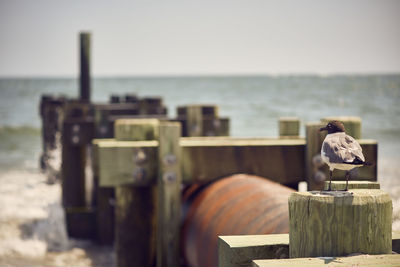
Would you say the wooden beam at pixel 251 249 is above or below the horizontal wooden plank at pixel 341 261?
below

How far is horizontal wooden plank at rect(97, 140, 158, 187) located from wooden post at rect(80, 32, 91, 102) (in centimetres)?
1454

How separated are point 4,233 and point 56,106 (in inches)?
164

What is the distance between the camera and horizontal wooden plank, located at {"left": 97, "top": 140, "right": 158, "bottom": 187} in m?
4.49

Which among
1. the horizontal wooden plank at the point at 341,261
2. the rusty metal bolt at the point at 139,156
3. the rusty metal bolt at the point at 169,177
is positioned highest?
the rusty metal bolt at the point at 139,156

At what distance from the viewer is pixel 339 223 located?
6.70 ft

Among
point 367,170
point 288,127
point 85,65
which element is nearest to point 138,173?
point 367,170

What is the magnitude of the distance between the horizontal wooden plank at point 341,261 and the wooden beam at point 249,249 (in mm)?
279

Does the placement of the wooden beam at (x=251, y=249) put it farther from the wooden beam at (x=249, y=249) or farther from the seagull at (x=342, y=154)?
the seagull at (x=342, y=154)

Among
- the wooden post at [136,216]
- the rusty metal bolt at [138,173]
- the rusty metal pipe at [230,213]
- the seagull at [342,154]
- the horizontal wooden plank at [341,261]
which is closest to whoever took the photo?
the horizontal wooden plank at [341,261]

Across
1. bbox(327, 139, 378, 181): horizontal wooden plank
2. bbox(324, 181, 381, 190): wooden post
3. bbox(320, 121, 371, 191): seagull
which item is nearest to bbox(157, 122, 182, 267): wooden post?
bbox(327, 139, 378, 181): horizontal wooden plank

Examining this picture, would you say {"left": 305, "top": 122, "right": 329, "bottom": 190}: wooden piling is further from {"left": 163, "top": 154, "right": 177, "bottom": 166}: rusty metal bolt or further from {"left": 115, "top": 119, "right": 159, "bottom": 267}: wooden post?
{"left": 115, "top": 119, "right": 159, "bottom": 267}: wooden post

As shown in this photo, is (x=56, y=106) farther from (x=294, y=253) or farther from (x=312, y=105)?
(x=312, y=105)

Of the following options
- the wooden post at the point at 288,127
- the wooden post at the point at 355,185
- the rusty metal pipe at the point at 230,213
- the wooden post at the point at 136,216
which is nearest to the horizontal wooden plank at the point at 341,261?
the wooden post at the point at 355,185

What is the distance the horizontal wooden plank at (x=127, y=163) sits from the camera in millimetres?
4488
